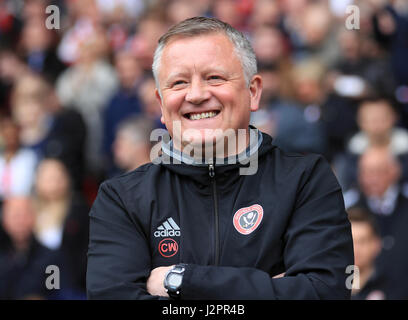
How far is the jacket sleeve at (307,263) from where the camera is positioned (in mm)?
2215

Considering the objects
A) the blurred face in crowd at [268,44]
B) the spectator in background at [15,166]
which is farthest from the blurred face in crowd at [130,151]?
the blurred face in crowd at [268,44]

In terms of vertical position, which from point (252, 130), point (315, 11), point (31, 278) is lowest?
point (31, 278)

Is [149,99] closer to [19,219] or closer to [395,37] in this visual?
[19,219]

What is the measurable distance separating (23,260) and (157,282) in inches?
140

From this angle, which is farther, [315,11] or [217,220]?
[315,11]

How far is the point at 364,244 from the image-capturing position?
4.58 m

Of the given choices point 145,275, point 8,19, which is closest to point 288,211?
point 145,275

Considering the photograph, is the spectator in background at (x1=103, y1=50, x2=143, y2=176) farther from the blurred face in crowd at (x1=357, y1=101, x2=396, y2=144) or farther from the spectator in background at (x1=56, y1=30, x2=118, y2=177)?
the blurred face in crowd at (x1=357, y1=101, x2=396, y2=144)

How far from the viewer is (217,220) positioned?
237cm

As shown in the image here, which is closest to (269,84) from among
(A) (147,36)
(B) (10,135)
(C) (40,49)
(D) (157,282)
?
(A) (147,36)

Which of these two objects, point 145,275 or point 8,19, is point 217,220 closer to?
point 145,275

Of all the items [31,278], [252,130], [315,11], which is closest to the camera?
[252,130]

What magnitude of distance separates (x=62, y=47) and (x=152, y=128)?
1.94m

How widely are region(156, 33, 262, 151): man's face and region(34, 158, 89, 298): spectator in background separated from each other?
10.4ft
